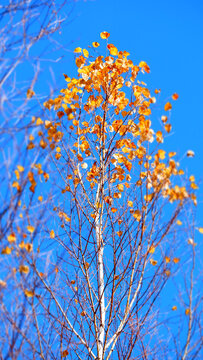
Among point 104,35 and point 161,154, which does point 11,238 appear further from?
point 104,35

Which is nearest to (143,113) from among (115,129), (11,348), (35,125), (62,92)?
(115,129)

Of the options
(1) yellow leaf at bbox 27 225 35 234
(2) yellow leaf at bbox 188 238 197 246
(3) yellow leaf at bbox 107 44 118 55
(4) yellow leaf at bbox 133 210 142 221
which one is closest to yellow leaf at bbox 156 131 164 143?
(4) yellow leaf at bbox 133 210 142 221

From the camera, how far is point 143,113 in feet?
13.8

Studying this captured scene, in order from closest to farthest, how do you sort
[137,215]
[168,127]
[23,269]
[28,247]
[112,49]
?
[23,269] < [28,247] < [168,127] < [137,215] < [112,49]

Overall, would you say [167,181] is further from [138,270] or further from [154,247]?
[138,270]

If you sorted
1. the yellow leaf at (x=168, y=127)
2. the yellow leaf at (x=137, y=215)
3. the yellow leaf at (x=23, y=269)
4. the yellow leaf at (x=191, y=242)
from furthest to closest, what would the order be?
the yellow leaf at (x=137, y=215)
the yellow leaf at (x=168, y=127)
the yellow leaf at (x=191, y=242)
the yellow leaf at (x=23, y=269)

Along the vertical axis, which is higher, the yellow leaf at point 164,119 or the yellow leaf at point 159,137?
the yellow leaf at point 164,119

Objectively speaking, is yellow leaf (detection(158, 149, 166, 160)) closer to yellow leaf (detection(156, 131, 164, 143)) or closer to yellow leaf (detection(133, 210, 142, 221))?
yellow leaf (detection(156, 131, 164, 143))

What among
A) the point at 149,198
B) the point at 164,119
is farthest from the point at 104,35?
the point at 149,198

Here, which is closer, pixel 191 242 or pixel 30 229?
pixel 30 229

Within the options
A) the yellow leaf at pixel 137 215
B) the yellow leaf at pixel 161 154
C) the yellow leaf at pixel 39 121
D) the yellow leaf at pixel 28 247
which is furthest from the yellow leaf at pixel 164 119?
the yellow leaf at pixel 28 247

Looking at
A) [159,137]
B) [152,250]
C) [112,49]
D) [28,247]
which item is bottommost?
[28,247]

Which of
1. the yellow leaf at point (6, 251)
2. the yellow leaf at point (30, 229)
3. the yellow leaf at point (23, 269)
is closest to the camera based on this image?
the yellow leaf at point (6, 251)

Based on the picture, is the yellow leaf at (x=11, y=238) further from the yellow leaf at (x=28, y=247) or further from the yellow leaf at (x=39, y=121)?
the yellow leaf at (x=39, y=121)
